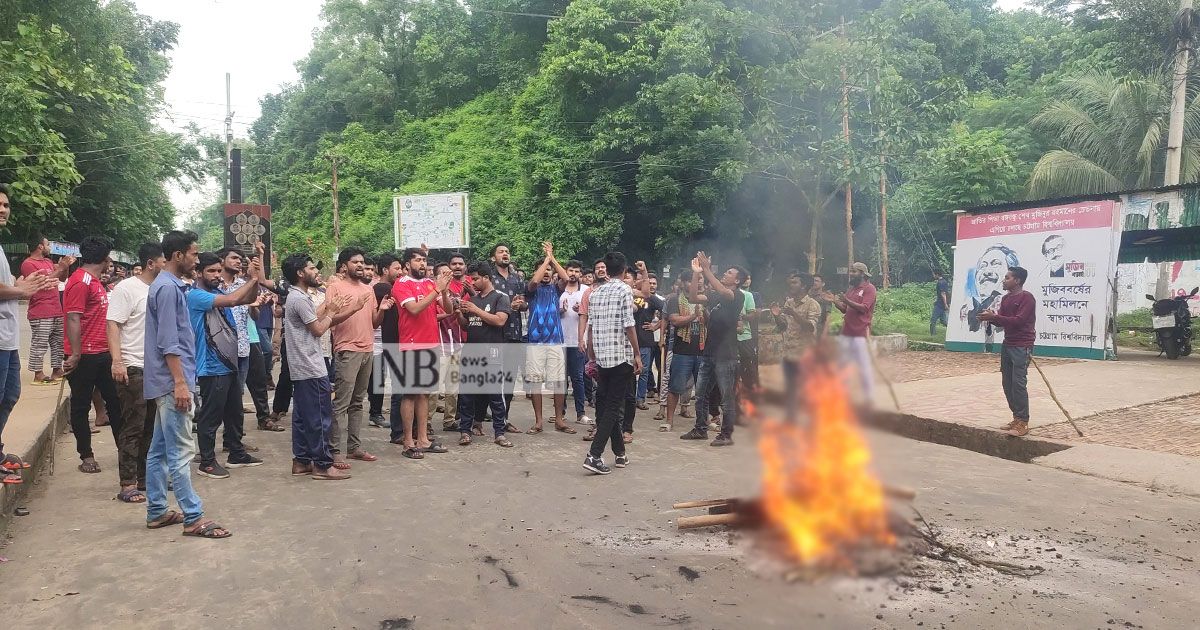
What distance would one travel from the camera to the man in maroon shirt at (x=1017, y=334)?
7.96 m

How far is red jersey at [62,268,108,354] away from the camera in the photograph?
20.5ft

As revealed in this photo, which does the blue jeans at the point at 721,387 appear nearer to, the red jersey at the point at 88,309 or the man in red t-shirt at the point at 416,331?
the man in red t-shirt at the point at 416,331

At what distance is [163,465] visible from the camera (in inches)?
195

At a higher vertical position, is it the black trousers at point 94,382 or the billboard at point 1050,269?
the billboard at point 1050,269

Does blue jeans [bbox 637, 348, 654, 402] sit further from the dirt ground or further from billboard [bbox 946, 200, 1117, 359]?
billboard [bbox 946, 200, 1117, 359]

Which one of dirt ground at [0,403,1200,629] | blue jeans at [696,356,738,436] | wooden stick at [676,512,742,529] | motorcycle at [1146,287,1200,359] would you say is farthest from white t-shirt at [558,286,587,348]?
motorcycle at [1146,287,1200,359]

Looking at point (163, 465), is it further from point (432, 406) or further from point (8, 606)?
point (432, 406)

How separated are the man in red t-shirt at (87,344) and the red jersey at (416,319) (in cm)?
236

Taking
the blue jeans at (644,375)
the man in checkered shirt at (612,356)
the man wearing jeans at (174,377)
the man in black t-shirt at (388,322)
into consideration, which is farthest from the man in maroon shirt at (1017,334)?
the man wearing jeans at (174,377)

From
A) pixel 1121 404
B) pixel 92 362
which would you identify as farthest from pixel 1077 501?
pixel 92 362

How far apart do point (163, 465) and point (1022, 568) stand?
5.05m

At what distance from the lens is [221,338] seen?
6203 mm

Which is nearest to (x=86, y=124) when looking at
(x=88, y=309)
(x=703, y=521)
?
(x=88, y=309)

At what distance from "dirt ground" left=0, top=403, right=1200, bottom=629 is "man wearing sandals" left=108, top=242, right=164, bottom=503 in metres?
0.33
